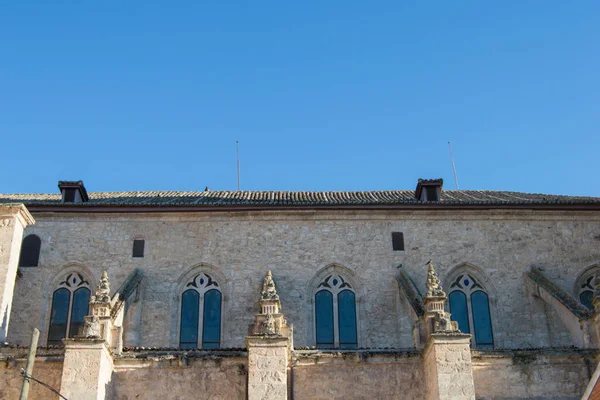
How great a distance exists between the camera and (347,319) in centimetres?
2642

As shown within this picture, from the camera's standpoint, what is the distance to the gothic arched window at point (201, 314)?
Result: 26.0 metres

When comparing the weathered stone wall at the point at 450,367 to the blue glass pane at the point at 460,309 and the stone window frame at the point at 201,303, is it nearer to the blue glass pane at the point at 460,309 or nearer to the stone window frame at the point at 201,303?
the blue glass pane at the point at 460,309

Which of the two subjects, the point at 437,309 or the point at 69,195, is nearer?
the point at 437,309

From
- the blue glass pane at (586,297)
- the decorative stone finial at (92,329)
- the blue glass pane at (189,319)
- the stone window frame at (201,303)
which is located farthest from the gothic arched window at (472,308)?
the decorative stone finial at (92,329)

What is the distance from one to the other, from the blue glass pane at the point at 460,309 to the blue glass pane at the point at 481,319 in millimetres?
250

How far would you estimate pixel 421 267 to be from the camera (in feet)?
88.7

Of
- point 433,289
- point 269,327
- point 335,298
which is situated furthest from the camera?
point 335,298

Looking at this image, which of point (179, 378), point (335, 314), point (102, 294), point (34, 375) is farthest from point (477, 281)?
point (34, 375)

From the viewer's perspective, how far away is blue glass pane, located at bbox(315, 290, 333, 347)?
26067mm

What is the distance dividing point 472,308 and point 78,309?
11996 mm

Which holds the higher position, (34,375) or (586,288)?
(586,288)

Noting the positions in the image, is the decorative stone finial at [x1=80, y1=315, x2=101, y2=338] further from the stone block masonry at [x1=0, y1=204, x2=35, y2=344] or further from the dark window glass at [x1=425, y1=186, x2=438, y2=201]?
the dark window glass at [x1=425, y1=186, x2=438, y2=201]

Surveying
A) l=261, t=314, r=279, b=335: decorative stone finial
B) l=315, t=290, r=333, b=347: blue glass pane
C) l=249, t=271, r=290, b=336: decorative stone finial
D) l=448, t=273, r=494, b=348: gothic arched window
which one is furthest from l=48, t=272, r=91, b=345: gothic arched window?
l=448, t=273, r=494, b=348: gothic arched window

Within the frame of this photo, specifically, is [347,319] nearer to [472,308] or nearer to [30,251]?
[472,308]
